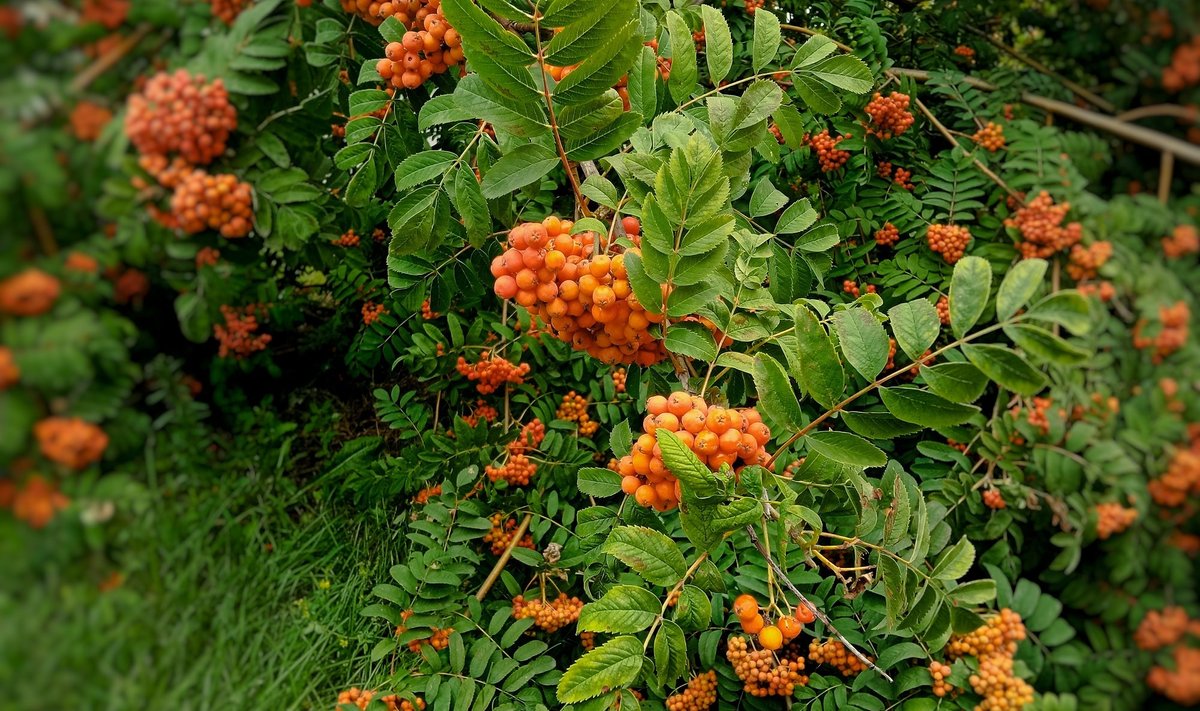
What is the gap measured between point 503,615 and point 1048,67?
154cm

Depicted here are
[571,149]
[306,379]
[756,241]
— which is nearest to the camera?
[571,149]

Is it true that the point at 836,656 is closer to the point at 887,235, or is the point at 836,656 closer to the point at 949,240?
the point at 949,240

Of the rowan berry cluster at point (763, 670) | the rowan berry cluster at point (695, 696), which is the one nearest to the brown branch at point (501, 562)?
the rowan berry cluster at point (695, 696)

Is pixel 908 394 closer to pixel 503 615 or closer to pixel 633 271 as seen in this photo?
pixel 633 271

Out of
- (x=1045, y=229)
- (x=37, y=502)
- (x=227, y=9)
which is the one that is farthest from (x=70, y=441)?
(x=1045, y=229)

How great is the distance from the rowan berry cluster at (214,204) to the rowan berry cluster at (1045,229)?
99 cm

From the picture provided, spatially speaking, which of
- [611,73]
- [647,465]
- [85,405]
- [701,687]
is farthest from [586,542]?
[85,405]

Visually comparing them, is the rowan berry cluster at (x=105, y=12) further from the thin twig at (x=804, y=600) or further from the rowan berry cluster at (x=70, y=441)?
the thin twig at (x=804, y=600)

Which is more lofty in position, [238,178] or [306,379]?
[238,178]

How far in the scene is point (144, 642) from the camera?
62cm

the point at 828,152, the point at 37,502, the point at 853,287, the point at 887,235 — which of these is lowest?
the point at 853,287

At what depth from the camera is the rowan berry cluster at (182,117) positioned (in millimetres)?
682

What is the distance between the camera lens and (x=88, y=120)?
1.99 feet

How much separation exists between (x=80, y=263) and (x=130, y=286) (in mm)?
73
